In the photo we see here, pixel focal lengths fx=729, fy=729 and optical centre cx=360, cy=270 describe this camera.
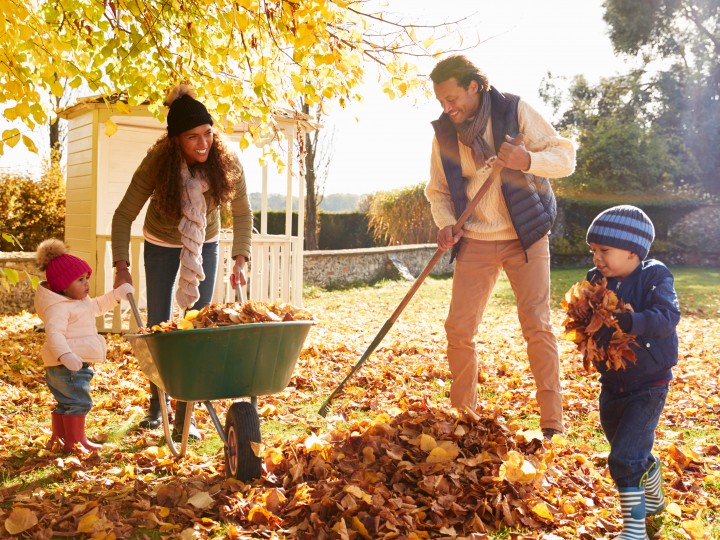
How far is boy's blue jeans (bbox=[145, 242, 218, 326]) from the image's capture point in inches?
161

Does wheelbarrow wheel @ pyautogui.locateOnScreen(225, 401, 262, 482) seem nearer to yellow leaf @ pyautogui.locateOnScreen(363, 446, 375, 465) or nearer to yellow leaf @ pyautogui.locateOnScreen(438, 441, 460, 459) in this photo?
yellow leaf @ pyautogui.locateOnScreen(363, 446, 375, 465)

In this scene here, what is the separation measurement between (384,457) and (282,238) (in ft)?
23.1

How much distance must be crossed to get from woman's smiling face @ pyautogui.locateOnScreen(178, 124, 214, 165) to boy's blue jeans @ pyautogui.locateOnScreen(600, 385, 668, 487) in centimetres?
235

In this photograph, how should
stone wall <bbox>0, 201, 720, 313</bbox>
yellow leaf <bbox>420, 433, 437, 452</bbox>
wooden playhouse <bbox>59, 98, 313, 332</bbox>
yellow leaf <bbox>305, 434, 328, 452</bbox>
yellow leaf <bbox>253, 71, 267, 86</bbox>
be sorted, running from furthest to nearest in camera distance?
1. stone wall <bbox>0, 201, 720, 313</bbox>
2. wooden playhouse <bbox>59, 98, 313, 332</bbox>
3. yellow leaf <bbox>253, 71, 267, 86</bbox>
4. yellow leaf <bbox>305, 434, 328, 452</bbox>
5. yellow leaf <bbox>420, 433, 437, 452</bbox>

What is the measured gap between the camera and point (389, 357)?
688cm

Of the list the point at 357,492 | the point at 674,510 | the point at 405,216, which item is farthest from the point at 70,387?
the point at 405,216

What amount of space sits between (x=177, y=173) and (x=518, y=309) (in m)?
1.92

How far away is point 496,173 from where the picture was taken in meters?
3.33

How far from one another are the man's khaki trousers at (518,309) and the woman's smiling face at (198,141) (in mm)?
1424

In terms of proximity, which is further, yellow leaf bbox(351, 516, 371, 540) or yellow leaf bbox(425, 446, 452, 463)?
yellow leaf bbox(425, 446, 452, 463)

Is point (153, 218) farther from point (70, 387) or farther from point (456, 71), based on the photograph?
point (456, 71)

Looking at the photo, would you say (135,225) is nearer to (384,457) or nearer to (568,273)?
(384,457)

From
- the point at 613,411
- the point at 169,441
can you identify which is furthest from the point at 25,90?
the point at 613,411

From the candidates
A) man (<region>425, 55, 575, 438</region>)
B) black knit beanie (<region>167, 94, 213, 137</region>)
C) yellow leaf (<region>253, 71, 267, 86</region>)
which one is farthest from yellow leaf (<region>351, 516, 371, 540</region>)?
yellow leaf (<region>253, 71, 267, 86</region>)
